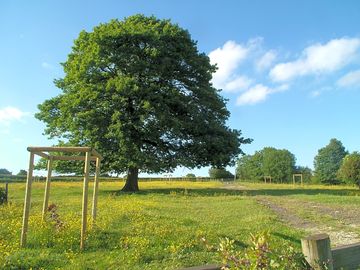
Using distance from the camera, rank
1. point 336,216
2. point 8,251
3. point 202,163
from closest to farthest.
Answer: point 8,251
point 336,216
point 202,163

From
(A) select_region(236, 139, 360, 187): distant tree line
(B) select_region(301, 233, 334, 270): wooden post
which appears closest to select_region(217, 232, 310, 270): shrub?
(B) select_region(301, 233, 334, 270): wooden post

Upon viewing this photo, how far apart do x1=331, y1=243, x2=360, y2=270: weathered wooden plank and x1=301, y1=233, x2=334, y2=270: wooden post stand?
0.28m

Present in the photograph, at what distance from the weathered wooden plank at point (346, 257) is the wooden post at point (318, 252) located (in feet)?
0.90

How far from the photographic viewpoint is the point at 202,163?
31.2 meters

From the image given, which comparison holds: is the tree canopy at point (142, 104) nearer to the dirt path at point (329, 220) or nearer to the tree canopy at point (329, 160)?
the dirt path at point (329, 220)

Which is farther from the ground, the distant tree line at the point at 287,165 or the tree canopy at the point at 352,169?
the distant tree line at the point at 287,165

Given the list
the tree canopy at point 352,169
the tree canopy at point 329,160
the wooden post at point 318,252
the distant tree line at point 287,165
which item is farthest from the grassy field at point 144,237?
the tree canopy at point 329,160

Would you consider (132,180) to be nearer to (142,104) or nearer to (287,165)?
(142,104)

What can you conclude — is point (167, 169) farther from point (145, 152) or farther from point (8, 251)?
point (8, 251)

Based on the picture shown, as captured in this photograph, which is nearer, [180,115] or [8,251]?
[8,251]

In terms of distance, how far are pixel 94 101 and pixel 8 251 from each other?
71.2ft

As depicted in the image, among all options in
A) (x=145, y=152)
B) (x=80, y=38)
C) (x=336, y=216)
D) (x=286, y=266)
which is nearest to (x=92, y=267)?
(x=286, y=266)

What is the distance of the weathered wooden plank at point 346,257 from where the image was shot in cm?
381

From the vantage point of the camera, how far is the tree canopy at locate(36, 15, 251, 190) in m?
28.2
